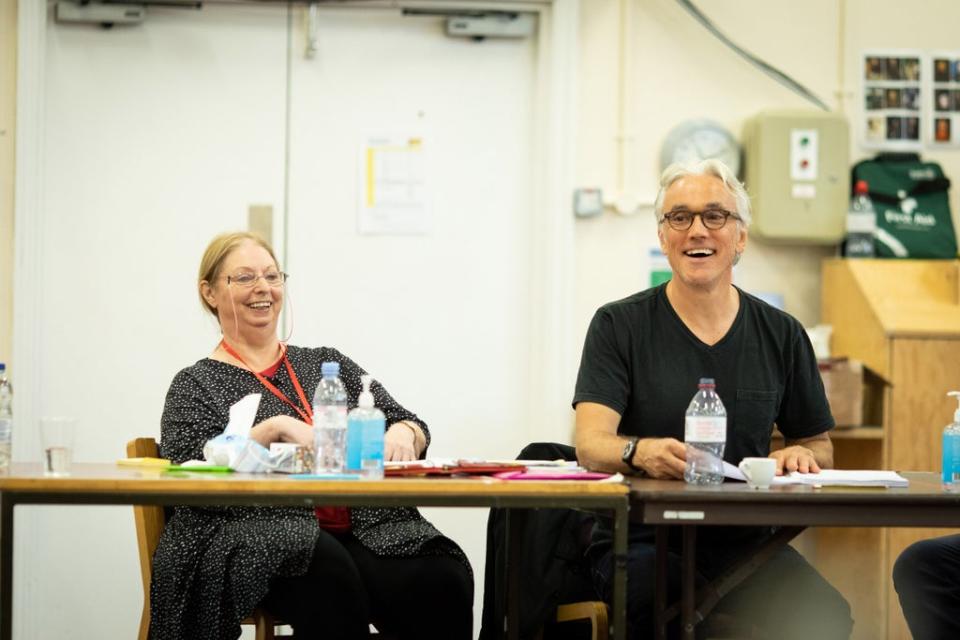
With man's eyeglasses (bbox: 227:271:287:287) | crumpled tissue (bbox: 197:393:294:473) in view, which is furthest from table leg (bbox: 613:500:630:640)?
man's eyeglasses (bbox: 227:271:287:287)

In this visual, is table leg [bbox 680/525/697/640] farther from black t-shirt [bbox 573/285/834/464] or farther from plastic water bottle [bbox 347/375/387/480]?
plastic water bottle [bbox 347/375/387/480]

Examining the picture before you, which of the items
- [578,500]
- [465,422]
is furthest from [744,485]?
[465,422]

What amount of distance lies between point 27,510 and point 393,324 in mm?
1510

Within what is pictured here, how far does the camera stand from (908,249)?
4.93 meters

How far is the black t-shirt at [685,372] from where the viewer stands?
3045 mm

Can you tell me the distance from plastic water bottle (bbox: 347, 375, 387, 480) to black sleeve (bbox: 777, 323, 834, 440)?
1062 mm

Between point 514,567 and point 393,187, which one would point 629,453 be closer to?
point 514,567

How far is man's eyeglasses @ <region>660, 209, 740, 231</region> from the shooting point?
3.10 m

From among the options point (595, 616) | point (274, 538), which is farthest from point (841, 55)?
point (274, 538)

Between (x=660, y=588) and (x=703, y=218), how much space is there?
89 cm

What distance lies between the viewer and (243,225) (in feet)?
16.1

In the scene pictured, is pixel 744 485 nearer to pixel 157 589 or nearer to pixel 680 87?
pixel 157 589

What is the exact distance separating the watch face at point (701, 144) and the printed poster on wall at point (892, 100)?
552 mm

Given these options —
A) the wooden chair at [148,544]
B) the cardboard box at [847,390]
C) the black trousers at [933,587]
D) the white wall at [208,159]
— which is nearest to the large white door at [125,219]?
the white wall at [208,159]
